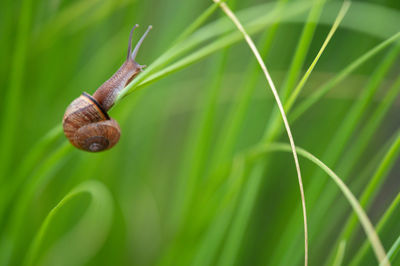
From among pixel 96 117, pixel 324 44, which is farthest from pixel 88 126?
pixel 324 44

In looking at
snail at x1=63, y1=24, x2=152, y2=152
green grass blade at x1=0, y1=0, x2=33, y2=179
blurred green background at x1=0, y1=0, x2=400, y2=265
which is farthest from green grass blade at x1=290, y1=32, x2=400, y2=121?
green grass blade at x1=0, y1=0, x2=33, y2=179

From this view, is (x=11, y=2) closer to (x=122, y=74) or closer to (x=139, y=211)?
(x=122, y=74)

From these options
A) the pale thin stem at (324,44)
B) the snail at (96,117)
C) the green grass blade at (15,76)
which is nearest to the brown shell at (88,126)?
the snail at (96,117)

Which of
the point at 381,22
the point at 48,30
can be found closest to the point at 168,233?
the point at 48,30

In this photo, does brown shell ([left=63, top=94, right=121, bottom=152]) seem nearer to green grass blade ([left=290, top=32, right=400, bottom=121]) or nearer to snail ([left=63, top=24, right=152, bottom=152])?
snail ([left=63, top=24, right=152, bottom=152])

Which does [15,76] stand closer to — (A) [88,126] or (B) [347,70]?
(A) [88,126]

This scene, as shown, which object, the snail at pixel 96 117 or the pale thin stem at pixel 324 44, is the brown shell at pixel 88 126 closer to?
the snail at pixel 96 117
